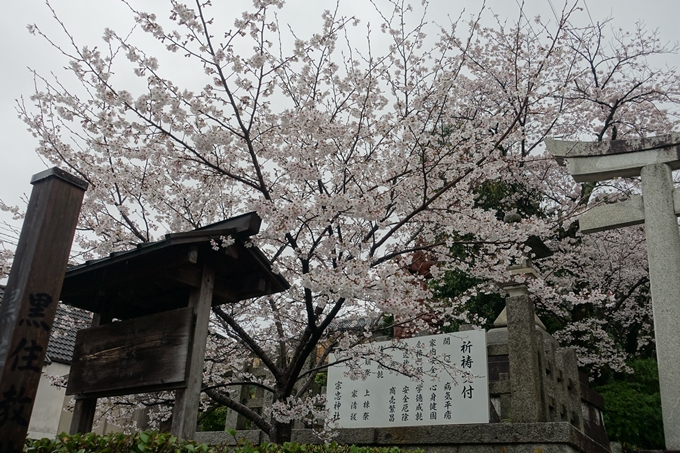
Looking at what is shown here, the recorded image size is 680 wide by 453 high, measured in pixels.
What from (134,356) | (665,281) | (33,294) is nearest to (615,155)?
(665,281)

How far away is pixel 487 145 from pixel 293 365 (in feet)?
13.1

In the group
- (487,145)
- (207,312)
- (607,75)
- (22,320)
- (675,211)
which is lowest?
(22,320)

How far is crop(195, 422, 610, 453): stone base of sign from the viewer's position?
638 cm

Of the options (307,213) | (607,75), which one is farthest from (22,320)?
(607,75)

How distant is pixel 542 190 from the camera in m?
14.2

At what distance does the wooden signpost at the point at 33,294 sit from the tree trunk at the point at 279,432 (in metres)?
4.33

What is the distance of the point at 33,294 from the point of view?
10.8 feet

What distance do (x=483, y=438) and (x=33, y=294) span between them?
18.7ft

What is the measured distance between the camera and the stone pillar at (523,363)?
6.69 m

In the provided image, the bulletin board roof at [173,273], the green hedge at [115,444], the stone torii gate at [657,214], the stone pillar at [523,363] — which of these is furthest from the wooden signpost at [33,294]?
the stone torii gate at [657,214]

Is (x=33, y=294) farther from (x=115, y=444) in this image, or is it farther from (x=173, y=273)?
(x=173, y=273)

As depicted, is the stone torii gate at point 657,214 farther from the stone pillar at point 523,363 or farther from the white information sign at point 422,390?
the white information sign at point 422,390

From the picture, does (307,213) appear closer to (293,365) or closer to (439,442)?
(293,365)

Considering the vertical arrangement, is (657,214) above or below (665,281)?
above
